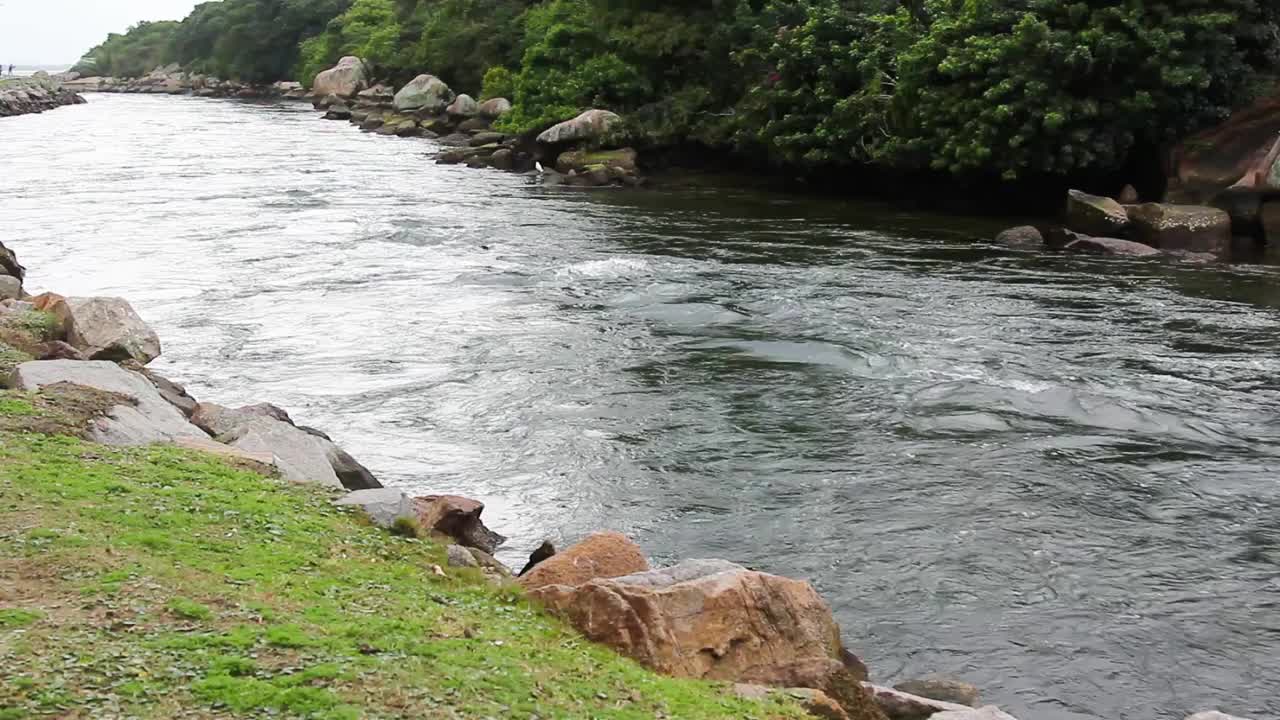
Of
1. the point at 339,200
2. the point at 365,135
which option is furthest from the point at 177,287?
the point at 365,135

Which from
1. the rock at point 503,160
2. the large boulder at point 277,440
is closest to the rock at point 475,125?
the rock at point 503,160

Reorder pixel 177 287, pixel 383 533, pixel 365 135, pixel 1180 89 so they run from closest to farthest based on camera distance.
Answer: pixel 383 533 → pixel 177 287 → pixel 1180 89 → pixel 365 135

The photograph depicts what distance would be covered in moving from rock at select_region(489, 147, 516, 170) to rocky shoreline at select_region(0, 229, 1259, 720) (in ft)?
92.1

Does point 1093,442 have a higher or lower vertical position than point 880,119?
lower

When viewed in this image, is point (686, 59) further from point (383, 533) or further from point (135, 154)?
point (383, 533)

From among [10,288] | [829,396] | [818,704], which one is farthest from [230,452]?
[10,288]

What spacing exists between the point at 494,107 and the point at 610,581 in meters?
42.4

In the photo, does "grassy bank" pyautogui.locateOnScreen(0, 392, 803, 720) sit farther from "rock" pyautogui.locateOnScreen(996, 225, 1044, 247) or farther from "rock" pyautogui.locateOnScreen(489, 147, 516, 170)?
"rock" pyautogui.locateOnScreen(489, 147, 516, 170)

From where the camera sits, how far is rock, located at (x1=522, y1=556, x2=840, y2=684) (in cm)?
715

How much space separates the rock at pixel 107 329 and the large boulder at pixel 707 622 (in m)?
8.15

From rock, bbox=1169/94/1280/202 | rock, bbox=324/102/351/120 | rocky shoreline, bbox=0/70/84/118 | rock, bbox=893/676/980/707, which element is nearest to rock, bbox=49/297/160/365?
rock, bbox=893/676/980/707

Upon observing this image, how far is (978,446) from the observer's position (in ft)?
43.0

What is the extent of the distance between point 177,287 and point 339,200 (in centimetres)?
1087

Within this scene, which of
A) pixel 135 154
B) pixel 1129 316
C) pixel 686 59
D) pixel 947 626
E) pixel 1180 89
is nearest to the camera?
pixel 947 626
